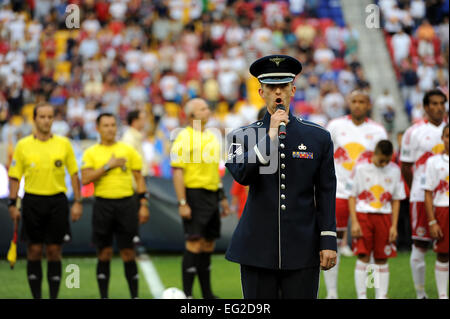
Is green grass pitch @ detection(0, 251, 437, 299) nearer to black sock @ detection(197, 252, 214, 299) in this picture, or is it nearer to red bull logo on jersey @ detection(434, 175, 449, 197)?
black sock @ detection(197, 252, 214, 299)

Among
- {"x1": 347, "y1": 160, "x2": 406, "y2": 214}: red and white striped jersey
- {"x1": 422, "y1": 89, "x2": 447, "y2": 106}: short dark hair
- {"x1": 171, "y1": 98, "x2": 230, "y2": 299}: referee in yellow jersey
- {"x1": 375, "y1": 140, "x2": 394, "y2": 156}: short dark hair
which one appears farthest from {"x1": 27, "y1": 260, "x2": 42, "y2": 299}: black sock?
{"x1": 422, "y1": 89, "x2": 447, "y2": 106}: short dark hair

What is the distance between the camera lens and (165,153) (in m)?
15.3

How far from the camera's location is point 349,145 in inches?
316

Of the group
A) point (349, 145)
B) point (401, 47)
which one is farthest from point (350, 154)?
point (401, 47)

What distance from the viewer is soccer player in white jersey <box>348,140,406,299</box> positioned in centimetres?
764

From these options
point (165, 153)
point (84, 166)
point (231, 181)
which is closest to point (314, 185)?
point (84, 166)

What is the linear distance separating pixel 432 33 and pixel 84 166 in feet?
47.4

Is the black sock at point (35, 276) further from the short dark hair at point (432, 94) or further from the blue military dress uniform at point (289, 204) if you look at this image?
the short dark hair at point (432, 94)

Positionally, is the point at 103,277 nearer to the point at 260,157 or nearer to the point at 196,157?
A: the point at 196,157

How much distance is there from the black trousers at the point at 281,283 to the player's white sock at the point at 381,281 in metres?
3.32

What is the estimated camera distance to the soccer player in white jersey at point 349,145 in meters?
7.95

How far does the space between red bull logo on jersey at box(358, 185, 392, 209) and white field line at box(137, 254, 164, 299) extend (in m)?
2.53

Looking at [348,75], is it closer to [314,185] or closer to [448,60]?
[448,60]
